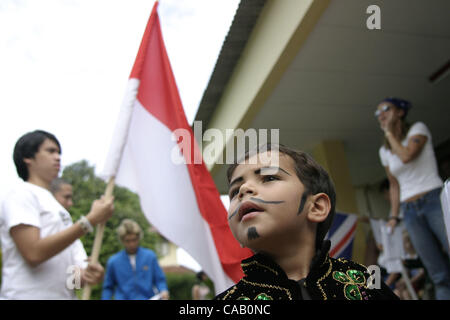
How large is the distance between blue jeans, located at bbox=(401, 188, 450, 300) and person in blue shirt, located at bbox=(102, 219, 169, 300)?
2.20 m

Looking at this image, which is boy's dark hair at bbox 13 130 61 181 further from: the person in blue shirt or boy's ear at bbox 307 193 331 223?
the person in blue shirt

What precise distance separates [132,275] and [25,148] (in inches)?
80.9

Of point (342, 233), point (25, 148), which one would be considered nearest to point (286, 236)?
point (25, 148)

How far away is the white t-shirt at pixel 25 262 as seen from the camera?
1.96 meters

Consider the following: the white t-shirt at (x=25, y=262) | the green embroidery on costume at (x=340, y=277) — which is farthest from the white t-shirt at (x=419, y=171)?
the white t-shirt at (x=25, y=262)

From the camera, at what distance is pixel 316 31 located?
144 inches

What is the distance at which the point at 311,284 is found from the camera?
4.07ft

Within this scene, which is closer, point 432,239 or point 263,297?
point 263,297

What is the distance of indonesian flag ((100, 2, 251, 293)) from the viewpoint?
7.78 ft

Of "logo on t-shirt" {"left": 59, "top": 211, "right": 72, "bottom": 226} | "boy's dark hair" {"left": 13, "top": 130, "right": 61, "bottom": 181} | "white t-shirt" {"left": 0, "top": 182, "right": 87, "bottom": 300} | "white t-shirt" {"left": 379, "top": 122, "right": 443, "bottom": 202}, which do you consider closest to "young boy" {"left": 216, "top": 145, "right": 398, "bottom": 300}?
"white t-shirt" {"left": 0, "top": 182, "right": 87, "bottom": 300}

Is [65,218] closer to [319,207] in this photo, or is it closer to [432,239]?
[319,207]
